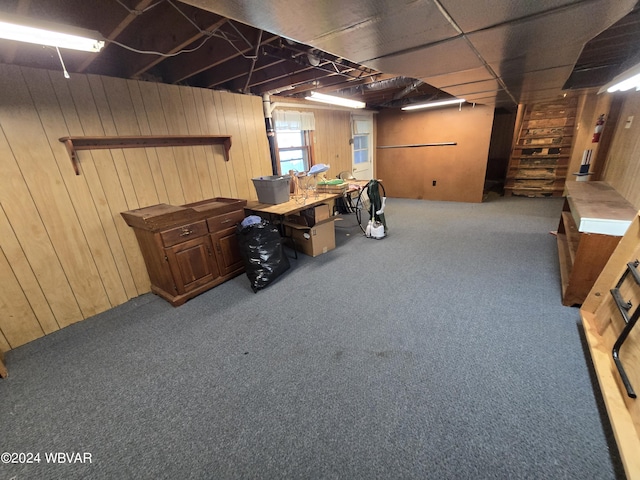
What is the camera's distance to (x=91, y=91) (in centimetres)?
232

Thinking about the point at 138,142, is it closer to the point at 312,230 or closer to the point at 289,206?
the point at 289,206

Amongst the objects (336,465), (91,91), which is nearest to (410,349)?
(336,465)

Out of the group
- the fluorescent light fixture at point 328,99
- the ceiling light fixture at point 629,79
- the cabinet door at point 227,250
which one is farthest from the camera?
the fluorescent light fixture at point 328,99

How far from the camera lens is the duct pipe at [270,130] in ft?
12.1

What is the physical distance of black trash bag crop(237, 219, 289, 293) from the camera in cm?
275

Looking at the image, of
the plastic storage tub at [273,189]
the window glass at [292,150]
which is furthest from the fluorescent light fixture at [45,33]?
the window glass at [292,150]

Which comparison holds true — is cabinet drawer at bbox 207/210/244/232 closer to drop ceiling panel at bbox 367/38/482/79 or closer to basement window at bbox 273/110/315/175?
basement window at bbox 273/110/315/175

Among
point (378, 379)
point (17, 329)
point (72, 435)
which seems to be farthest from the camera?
point (17, 329)

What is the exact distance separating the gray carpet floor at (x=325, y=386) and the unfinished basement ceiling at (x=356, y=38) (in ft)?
6.44

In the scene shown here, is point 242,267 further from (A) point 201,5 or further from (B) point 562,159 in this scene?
(B) point 562,159

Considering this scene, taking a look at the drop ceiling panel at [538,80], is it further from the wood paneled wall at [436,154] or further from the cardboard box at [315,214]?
the cardboard box at [315,214]

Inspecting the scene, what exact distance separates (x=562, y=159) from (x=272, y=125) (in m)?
6.48

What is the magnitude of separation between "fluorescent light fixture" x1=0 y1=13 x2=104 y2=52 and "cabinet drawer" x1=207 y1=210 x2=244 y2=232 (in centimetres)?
157

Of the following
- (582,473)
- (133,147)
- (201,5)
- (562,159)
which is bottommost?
(582,473)
